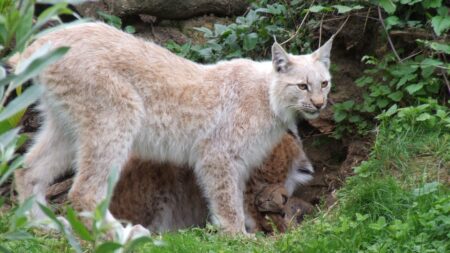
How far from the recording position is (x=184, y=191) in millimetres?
6809

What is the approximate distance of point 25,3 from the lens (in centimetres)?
192

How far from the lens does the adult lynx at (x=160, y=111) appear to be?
5625 mm

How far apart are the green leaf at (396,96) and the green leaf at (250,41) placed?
1485mm

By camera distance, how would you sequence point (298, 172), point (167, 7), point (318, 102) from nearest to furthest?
point (318, 102)
point (298, 172)
point (167, 7)

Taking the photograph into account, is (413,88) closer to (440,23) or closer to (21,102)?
(440,23)

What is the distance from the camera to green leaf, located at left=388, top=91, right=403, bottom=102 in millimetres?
6660

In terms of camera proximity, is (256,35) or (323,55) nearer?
(323,55)

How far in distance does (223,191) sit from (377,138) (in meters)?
1.39

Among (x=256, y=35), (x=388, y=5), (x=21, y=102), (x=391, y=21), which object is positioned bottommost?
(x=256, y=35)

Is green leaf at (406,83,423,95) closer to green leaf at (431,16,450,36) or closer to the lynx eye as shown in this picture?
green leaf at (431,16,450,36)

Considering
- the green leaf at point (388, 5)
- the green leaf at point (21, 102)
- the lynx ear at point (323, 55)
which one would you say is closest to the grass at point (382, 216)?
the lynx ear at point (323, 55)

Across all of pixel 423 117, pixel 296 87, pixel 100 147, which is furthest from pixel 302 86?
pixel 100 147

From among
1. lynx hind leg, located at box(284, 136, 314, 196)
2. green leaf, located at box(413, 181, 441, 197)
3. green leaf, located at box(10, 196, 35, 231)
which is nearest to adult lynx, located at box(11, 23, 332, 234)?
lynx hind leg, located at box(284, 136, 314, 196)

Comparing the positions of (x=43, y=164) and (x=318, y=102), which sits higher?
(x=318, y=102)
